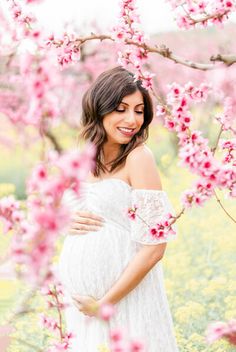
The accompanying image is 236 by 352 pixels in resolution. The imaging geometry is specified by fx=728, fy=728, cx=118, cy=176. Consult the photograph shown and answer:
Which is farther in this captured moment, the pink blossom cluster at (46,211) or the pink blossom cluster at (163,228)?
the pink blossom cluster at (163,228)

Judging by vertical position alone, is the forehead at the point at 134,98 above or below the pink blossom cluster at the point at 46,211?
above

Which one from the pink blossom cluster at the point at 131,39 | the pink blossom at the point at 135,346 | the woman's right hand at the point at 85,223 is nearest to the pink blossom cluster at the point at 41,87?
the pink blossom at the point at 135,346

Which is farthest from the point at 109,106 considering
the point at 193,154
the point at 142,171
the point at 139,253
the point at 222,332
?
the point at 222,332

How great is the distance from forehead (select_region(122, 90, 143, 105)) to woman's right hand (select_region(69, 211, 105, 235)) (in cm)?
42

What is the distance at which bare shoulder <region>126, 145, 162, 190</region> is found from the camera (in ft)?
8.11

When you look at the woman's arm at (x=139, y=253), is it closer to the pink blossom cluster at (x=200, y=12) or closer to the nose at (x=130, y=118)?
the nose at (x=130, y=118)

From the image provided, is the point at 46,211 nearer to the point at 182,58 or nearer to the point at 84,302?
the point at 182,58

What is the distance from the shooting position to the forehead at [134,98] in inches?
102

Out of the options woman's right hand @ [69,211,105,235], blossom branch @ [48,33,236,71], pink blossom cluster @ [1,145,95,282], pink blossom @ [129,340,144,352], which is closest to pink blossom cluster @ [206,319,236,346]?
pink blossom @ [129,340,144,352]

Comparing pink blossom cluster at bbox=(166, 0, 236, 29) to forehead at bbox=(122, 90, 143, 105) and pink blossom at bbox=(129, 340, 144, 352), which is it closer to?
forehead at bbox=(122, 90, 143, 105)

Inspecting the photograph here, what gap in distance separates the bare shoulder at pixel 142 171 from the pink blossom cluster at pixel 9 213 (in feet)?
2.90

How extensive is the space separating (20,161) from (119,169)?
8.98 metres

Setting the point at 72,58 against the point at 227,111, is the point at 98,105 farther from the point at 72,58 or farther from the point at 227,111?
the point at 227,111

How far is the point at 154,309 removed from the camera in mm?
2654
